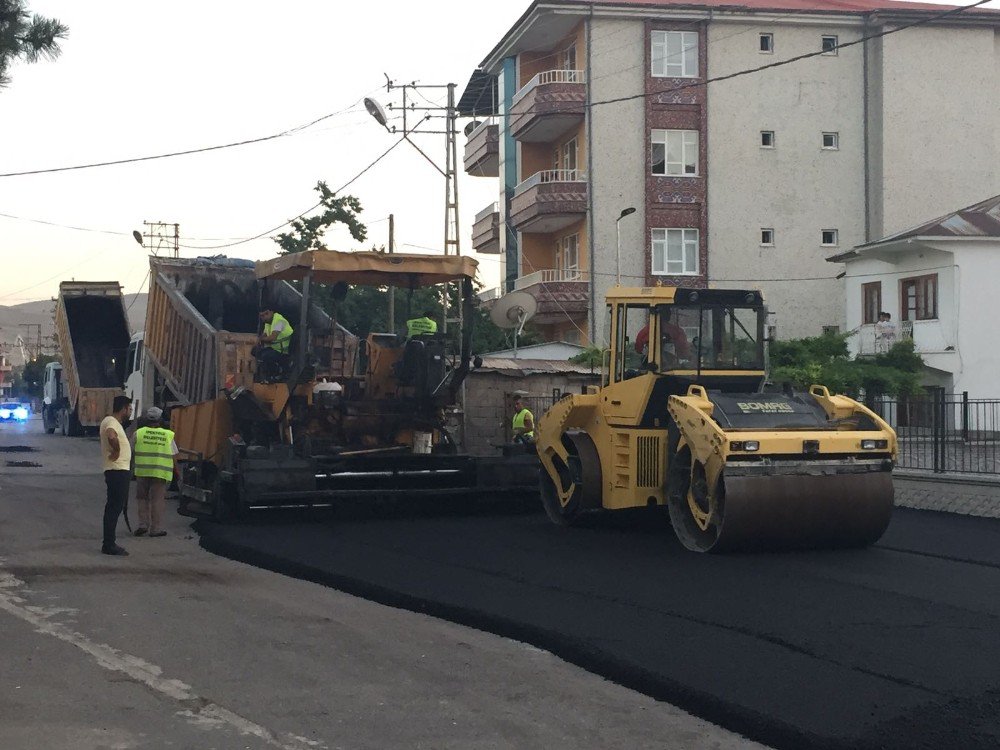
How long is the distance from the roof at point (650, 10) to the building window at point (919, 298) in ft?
29.2

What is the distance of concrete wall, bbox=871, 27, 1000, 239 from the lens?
37156mm

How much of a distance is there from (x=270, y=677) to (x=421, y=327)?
7.79m

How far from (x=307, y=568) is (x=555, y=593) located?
2199mm

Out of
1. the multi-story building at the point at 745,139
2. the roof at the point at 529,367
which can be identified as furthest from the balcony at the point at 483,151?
the roof at the point at 529,367

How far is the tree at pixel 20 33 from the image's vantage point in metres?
9.69

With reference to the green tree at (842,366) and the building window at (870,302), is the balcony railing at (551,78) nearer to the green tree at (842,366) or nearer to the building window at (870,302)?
the building window at (870,302)

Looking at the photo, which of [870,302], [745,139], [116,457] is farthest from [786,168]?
[116,457]

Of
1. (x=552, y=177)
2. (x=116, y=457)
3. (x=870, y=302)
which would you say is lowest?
(x=116, y=457)

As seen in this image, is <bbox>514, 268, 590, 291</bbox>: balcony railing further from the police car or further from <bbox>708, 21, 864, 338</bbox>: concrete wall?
the police car

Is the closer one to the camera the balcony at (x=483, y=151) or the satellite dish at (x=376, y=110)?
the satellite dish at (x=376, y=110)

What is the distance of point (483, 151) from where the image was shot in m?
44.1

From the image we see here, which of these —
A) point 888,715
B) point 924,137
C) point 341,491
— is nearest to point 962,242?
point 924,137

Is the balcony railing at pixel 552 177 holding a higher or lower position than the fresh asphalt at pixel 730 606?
higher

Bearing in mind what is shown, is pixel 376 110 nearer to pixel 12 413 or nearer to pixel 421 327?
pixel 421 327
